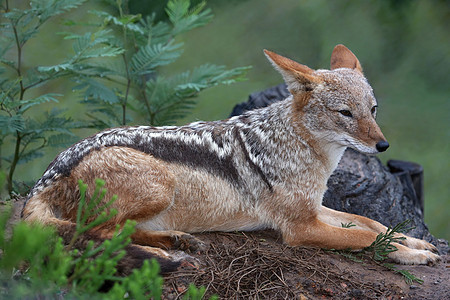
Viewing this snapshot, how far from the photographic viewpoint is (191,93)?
9008 mm

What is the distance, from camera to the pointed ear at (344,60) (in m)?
6.95

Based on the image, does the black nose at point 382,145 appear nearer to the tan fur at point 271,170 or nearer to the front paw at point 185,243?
the tan fur at point 271,170

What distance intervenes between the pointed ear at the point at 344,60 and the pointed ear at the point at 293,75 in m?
1.04

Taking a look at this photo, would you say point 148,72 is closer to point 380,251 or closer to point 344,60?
point 344,60

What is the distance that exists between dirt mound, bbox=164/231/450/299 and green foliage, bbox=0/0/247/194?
3358 mm

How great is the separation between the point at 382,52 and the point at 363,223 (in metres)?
7.48

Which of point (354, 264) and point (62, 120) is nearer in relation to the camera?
point (354, 264)

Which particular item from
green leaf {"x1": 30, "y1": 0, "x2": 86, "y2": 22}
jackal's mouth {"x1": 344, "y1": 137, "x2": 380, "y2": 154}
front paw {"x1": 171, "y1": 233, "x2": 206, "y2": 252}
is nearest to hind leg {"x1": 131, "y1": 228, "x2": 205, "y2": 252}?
front paw {"x1": 171, "y1": 233, "x2": 206, "y2": 252}

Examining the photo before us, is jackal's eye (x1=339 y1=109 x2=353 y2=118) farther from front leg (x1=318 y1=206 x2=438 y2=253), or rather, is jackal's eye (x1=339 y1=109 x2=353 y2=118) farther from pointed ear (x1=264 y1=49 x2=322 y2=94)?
front leg (x1=318 y1=206 x2=438 y2=253)

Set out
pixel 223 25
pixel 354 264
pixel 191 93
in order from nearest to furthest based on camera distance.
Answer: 1. pixel 354 264
2. pixel 191 93
3. pixel 223 25

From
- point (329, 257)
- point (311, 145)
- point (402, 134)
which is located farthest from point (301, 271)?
point (402, 134)

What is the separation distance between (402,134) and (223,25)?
18.2 ft

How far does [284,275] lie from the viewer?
528 cm

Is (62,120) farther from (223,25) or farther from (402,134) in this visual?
(402,134)
